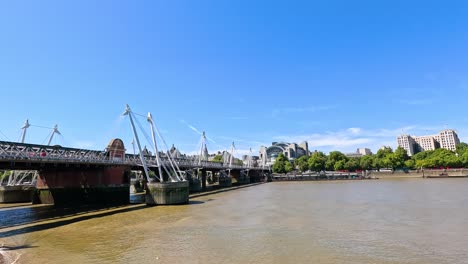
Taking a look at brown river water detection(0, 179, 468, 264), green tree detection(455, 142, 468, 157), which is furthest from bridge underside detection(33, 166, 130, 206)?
green tree detection(455, 142, 468, 157)

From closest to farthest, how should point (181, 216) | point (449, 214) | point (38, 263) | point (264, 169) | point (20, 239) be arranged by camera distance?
point (38, 263) < point (20, 239) < point (449, 214) < point (181, 216) < point (264, 169)

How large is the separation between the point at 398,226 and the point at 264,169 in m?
152

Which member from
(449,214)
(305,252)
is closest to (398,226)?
(449,214)

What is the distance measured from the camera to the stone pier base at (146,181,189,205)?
46.5 m

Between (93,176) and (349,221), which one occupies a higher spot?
(93,176)

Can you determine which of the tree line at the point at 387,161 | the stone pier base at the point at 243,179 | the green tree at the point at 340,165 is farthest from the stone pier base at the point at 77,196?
the green tree at the point at 340,165

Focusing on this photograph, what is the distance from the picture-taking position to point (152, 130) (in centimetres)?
5378

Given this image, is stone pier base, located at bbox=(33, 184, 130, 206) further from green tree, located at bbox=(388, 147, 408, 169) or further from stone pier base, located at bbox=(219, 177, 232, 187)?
green tree, located at bbox=(388, 147, 408, 169)

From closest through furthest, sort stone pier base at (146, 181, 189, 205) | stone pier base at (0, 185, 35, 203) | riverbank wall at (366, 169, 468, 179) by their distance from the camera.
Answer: stone pier base at (146, 181, 189, 205)
stone pier base at (0, 185, 35, 203)
riverbank wall at (366, 169, 468, 179)

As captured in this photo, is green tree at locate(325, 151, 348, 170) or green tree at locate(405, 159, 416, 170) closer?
green tree at locate(405, 159, 416, 170)

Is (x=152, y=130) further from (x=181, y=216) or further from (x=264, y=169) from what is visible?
(x=264, y=169)

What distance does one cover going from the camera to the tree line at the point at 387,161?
449 feet

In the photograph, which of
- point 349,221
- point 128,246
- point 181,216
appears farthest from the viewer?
point 181,216

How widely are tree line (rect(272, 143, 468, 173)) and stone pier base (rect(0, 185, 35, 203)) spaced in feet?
463
